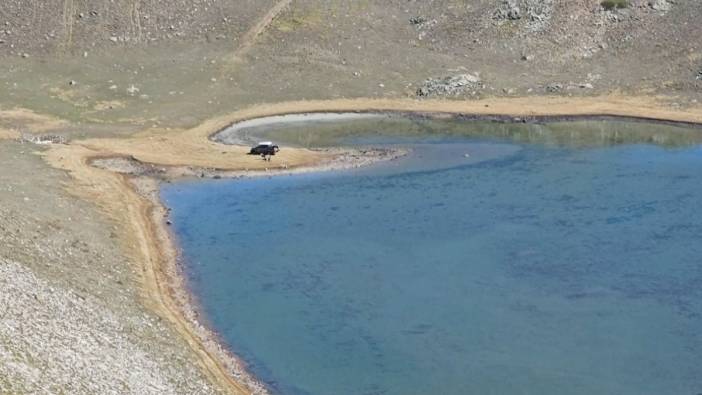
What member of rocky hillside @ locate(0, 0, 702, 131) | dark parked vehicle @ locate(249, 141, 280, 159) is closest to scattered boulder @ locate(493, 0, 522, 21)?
rocky hillside @ locate(0, 0, 702, 131)

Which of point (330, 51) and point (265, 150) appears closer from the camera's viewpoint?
point (265, 150)

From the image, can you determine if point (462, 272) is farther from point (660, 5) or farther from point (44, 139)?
point (660, 5)

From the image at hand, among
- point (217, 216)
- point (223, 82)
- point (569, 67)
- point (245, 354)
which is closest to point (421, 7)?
point (569, 67)

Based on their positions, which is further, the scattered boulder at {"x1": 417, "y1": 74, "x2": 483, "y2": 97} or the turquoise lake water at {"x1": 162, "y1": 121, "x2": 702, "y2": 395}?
the scattered boulder at {"x1": 417, "y1": 74, "x2": 483, "y2": 97}

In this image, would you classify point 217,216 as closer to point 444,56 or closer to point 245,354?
point 245,354

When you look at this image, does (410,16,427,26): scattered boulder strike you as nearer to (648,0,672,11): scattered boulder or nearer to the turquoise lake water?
Result: (648,0,672,11): scattered boulder

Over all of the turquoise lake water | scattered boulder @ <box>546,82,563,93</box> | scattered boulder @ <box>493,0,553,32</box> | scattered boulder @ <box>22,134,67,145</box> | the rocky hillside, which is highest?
scattered boulder @ <box>493,0,553,32</box>

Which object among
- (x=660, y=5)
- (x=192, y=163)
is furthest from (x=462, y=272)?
(x=660, y=5)

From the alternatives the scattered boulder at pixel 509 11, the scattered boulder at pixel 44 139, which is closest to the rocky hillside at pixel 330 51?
the scattered boulder at pixel 509 11
